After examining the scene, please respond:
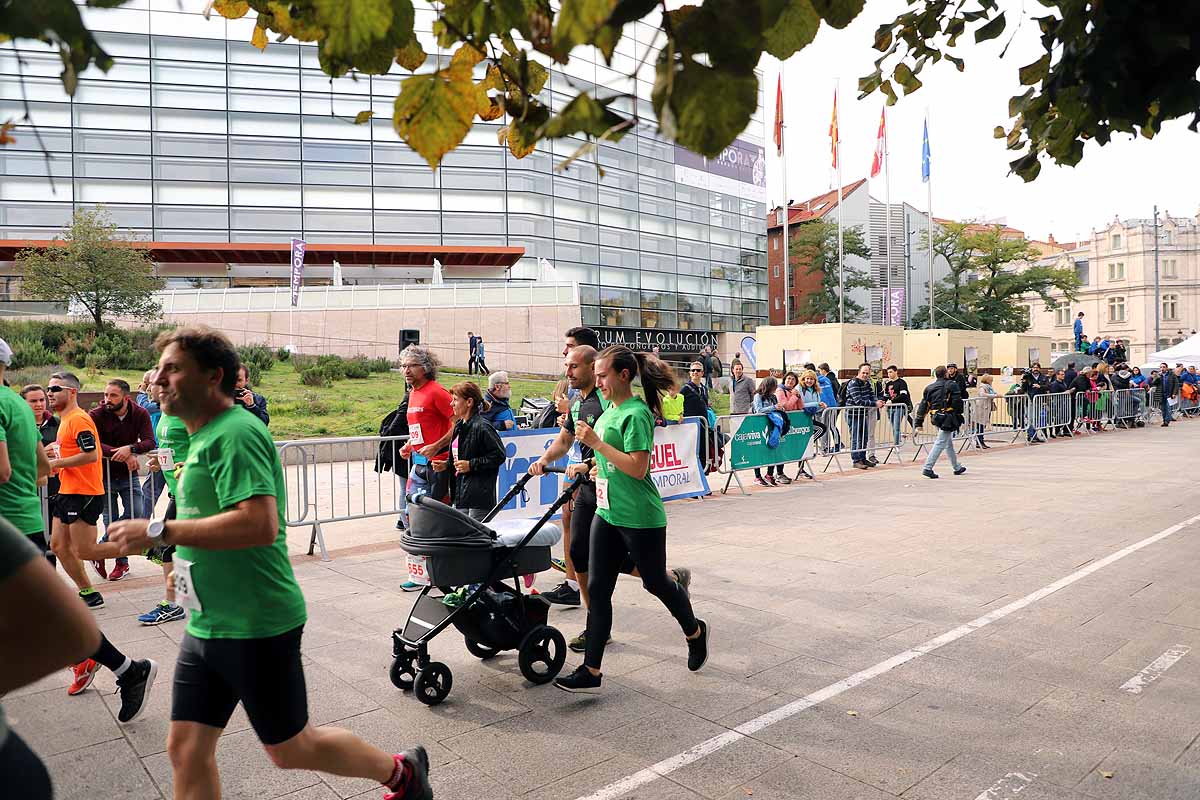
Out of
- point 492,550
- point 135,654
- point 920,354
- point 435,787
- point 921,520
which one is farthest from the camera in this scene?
point 920,354

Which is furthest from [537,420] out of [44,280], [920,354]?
[44,280]

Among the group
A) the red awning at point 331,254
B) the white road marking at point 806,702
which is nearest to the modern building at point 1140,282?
the red awning at point 331,254

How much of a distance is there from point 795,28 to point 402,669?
13.0 ft

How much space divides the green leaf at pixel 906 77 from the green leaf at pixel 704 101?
3.36 metres

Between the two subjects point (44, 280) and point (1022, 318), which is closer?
point (44, 280)

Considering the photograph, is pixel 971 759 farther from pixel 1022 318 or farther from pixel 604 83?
pixel 1022 318

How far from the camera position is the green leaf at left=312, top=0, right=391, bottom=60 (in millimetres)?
1476

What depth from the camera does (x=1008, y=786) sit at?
3500 mm

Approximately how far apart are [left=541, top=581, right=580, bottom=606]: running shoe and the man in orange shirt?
343 cm

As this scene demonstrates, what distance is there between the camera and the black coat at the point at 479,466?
20.7ft

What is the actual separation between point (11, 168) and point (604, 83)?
4981 cm

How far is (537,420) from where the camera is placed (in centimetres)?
1041

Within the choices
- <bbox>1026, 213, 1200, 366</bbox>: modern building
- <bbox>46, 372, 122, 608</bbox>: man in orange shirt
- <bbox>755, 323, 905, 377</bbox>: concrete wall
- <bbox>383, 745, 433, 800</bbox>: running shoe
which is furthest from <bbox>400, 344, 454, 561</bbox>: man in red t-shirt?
<bbox>1026, 213, 1200, 366</bbox>: modern building

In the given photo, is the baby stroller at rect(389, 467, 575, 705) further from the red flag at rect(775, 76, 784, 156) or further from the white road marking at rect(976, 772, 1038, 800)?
the red flag at rect(775, 76, 784, 156)
